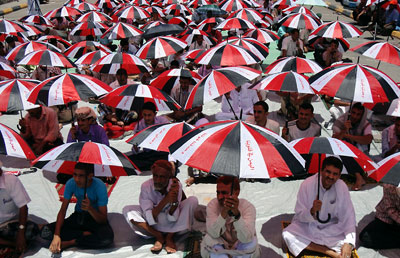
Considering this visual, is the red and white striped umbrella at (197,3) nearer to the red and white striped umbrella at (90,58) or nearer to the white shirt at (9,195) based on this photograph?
the red and white striped umbrella at (90,58)

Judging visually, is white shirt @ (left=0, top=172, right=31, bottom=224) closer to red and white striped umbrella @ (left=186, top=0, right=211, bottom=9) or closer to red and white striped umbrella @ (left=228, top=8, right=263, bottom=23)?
red and white striped umbrella @ (left=228, top=8, right=263, bottom=23)

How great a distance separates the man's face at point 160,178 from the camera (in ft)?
15.9

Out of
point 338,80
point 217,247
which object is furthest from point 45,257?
point 338,80

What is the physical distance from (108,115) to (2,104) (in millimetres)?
2774

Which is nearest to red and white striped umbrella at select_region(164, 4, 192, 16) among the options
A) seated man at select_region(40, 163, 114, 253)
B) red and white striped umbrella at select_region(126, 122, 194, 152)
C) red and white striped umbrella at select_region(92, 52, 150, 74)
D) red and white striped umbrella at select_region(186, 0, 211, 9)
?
red and white striped umbrella at select_region(186, 0, 211, 9)

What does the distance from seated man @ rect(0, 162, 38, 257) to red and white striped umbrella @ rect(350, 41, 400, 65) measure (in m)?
6.76

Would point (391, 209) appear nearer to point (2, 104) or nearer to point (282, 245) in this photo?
point (282, 245)

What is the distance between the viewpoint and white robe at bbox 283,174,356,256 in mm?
4629

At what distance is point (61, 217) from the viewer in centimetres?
499

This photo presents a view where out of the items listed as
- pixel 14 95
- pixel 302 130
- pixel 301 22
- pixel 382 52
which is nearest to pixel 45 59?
pixel 14 95

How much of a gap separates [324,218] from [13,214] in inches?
135

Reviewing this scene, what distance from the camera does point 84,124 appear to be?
6512mm

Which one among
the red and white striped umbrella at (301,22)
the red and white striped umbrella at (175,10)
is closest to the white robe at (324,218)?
the red and white striped umbrella at (301,22)

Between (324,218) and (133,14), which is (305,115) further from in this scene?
(133,14)
